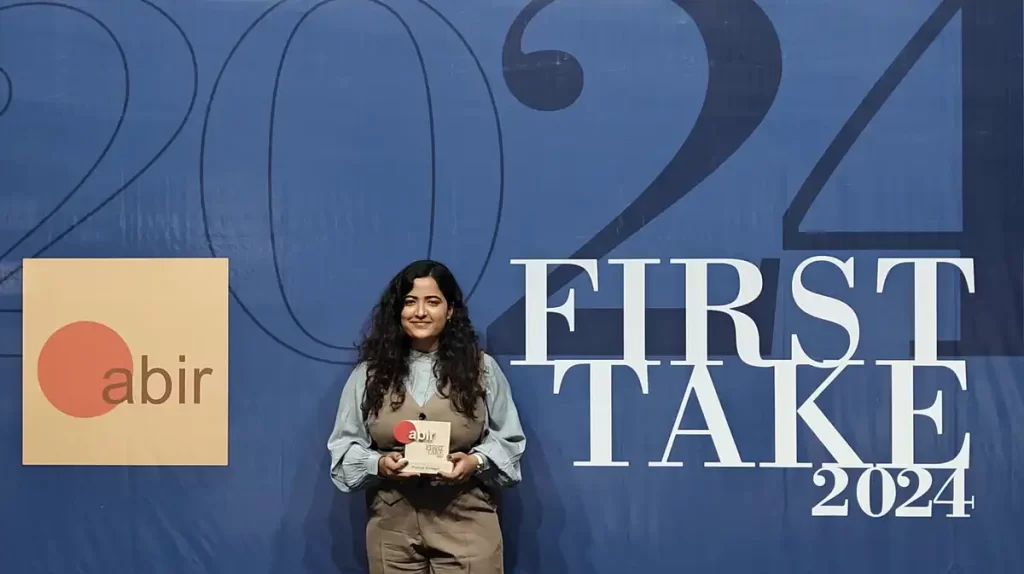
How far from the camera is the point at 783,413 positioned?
2.88 meters

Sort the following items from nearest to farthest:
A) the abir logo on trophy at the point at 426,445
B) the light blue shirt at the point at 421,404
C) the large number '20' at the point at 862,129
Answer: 1. the abir logo on trophy at the point at 426,445
2. the light blue shirt at the point at 421,404
3. the large number '20' at the point at 862,129

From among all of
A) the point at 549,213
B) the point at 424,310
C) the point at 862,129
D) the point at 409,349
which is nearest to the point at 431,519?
the point at 409,349

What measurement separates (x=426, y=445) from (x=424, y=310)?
0.39 meters

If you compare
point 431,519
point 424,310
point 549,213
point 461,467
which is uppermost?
point 549,213

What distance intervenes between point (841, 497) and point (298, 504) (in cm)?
173

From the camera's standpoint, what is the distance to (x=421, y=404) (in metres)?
2.55

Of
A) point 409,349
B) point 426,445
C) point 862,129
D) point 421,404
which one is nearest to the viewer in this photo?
point 426,445

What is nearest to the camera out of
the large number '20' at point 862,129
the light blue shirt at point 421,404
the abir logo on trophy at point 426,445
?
the abir logo on trophy at point 426,445

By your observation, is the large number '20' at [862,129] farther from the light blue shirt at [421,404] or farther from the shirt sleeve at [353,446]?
the shirt sleeve at [353,446]

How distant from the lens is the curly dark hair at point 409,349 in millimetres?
2562

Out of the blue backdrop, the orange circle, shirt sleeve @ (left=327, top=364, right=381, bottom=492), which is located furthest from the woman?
the orange circle

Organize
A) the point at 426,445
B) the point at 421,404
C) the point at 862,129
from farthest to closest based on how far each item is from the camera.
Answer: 1. the point at 862,129
2. the point at 421,404
3. the point at 426,445

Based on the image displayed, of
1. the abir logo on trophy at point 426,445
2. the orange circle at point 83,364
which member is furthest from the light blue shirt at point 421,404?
the orange circle at point 83,364

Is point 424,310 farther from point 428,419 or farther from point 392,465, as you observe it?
point 392,465
